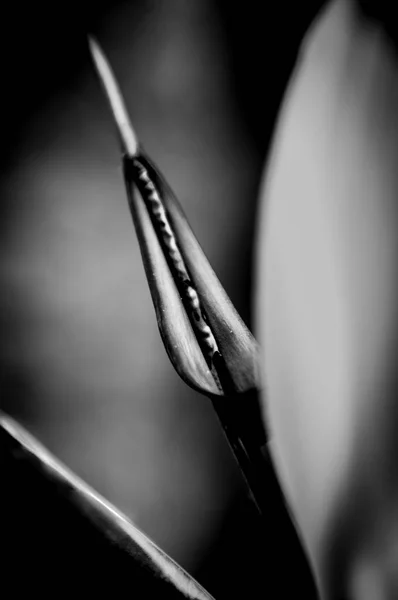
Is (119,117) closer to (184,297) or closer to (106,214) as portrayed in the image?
(184,297)

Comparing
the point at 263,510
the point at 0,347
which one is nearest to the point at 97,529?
the point at 263,510

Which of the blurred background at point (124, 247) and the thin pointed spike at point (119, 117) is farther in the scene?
the blurred background at point (124, 247)

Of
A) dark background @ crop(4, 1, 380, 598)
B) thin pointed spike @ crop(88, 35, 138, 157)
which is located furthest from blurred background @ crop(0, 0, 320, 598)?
thin pointed spike @ crop(88, 35, 138, 157)

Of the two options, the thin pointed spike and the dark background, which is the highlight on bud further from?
the dark background

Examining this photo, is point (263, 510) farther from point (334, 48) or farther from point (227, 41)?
point (227, 41)

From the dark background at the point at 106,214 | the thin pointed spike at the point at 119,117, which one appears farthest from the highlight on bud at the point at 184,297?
the dark background at the point at 106,214

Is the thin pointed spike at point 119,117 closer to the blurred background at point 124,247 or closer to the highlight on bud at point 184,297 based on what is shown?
the highlight on bud at point 184,297
